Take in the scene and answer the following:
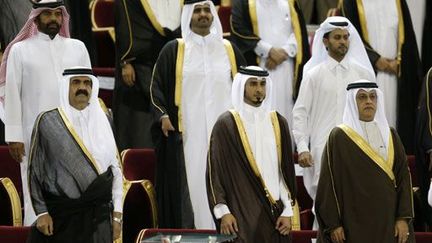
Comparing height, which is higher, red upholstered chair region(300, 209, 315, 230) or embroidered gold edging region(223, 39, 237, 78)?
embroidered gold edging region(223, 39, 237, 78)

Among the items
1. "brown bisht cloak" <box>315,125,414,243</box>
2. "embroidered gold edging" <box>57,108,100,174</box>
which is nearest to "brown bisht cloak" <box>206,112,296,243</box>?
"brown bisht cloak" <box>315,125,414,243</box>

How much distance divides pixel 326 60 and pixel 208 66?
90 centimetres

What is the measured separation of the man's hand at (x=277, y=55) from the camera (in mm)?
12562

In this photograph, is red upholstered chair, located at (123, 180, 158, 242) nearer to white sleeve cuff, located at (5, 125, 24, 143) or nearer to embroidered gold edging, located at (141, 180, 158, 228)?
embroidered gold edging, located at (141, 180, 158, 228)

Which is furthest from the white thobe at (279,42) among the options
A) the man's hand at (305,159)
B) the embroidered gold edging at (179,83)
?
the man's hand at (305,159)

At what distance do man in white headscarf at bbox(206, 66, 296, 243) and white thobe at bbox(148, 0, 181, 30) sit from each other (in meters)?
2.47

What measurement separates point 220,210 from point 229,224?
0.12 meters

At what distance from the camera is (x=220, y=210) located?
32.2 feet

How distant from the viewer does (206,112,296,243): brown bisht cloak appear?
988 cm

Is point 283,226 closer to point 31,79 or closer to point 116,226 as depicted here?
point 116,226

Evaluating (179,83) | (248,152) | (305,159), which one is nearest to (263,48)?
(179,83)

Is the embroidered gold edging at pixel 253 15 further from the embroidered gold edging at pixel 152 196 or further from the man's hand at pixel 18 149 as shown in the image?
the man's hand at pixel 18 149

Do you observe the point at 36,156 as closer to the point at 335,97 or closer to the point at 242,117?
the point at 242,117

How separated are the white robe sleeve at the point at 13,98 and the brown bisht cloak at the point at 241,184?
149 centimetres
